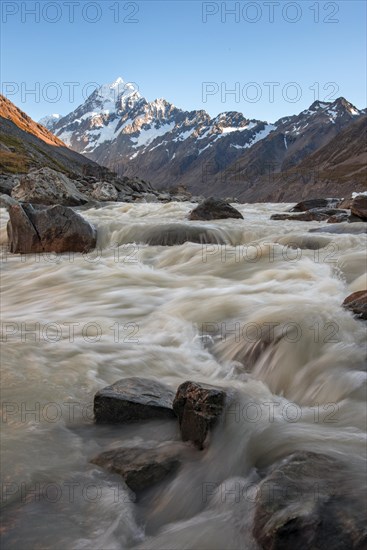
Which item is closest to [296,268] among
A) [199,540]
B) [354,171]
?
[199,540]

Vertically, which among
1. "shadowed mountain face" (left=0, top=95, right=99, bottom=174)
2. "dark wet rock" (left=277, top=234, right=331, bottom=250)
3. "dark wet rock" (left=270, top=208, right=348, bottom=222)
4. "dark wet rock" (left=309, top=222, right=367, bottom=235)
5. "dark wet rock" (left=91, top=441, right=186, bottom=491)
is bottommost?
"dark wet rock" (left=91, top=441, right=186, bottom=491)

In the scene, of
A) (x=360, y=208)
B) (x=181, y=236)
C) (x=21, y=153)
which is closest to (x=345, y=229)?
(x=360, y=208)

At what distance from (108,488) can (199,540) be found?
2.77 feet

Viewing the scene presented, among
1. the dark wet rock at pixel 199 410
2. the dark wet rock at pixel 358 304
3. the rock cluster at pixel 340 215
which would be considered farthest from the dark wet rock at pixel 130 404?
the rock cluster at pixel 340 215

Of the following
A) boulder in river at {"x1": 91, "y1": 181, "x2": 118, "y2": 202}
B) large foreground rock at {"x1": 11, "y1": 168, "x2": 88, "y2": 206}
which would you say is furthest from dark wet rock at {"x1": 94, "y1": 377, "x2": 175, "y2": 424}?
boulder in river at {"x1": 91, "y1": 181, "x2": 118, "y2": 202}

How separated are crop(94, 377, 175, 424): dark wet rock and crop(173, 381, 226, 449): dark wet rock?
0.31 metres

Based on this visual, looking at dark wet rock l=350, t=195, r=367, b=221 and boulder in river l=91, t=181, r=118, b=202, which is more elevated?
boulder in river l=91, t=181, r=118, b=202

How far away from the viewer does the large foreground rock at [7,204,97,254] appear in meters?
13.6

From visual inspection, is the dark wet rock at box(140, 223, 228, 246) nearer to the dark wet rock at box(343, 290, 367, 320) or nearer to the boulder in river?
the dark wet rock at box(343, 290, 367, 320)

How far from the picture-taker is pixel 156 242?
1462 cm

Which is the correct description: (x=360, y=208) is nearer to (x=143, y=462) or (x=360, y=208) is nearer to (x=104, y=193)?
(x=143, y=462)

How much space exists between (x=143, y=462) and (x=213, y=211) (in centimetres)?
1732

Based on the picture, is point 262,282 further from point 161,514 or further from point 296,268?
point 161,514

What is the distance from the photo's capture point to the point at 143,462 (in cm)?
370
